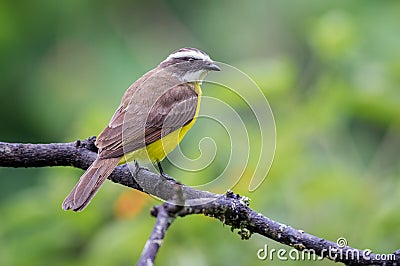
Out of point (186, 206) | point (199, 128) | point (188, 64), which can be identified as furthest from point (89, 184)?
point (199, 128)

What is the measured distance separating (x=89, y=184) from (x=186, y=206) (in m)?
1.22

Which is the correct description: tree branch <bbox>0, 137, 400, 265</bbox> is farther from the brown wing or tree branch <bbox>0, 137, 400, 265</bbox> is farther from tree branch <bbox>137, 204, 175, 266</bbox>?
the brown wing

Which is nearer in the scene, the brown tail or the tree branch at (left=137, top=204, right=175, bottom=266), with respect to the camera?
the tree branch at (left=137, top=204, right=175, bottom=266)

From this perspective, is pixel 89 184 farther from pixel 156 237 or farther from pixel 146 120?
pixel 156 237

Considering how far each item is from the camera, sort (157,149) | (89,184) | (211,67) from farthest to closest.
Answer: (211,67)
(157,149)
(89,184)

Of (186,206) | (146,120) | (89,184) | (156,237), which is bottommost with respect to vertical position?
(156,237)

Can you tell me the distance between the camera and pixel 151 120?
14.1 ft

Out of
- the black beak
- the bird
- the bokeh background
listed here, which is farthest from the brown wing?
the bokeh background

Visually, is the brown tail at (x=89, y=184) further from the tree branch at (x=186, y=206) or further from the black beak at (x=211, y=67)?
the black beak at (x=211, y=67)

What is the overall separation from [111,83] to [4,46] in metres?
1.45

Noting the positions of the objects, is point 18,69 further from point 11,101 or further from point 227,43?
point 227,43

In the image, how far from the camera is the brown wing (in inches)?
157

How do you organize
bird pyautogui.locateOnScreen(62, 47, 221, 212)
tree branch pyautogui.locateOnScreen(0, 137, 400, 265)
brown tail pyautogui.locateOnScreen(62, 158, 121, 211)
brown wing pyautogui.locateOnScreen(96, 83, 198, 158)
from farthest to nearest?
brown wing pyautogui.locateOnScreen(96, 83, 198, 158), bird pyautogui.locateOnScreen(62, 47, 221, 212), brown tail pyautogui.locateOnScreen(62, 158, 121, 211), tree branch pyautogui.locateOnScreen(0, 137, 400, 265)

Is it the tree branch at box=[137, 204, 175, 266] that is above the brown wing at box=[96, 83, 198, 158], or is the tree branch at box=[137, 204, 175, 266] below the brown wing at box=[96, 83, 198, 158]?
below
